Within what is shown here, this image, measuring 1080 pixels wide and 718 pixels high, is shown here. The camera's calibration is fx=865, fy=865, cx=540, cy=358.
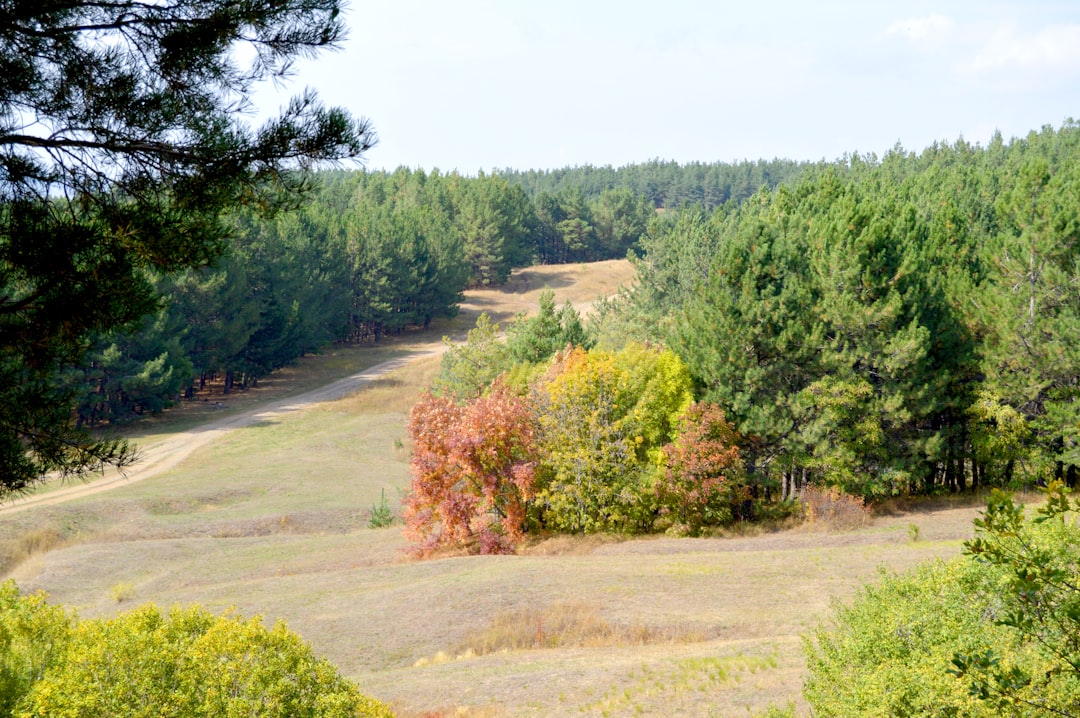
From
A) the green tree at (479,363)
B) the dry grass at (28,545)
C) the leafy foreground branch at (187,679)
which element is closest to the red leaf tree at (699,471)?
the green tree at (479,363)

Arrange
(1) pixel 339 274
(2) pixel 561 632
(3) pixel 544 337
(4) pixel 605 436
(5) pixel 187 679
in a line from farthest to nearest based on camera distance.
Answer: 1. (1) pixel 339 274
2. (3) pixel 544 337
3. (4) pixel 605 436
4. (2) pixel 561 632
5. (5) pixel 187 679

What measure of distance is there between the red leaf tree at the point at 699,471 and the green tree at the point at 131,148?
82.4 feet

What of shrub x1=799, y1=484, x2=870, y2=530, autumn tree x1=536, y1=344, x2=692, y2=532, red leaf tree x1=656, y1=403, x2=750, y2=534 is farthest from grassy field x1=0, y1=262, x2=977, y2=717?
red leaf tree x1=656, y1=403, x2=750, y2=534

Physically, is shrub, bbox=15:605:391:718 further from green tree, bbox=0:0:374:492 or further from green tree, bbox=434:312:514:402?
green tree, bbox=434:312:514:402

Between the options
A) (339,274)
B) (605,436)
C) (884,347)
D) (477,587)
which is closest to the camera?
(477,587)

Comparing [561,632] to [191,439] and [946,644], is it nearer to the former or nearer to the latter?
[946,644]

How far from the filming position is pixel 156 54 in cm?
930

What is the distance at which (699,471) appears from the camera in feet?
106

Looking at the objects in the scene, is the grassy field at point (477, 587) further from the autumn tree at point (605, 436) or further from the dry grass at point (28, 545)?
the autumn tree at point (605, 436)

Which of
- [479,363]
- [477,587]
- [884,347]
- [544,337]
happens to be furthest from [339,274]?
[477,587]

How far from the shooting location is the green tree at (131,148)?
9.11 m

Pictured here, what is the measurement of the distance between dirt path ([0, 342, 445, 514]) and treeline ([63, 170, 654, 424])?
4036 mm

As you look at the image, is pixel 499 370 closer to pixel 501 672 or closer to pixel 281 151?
pixel 501 672

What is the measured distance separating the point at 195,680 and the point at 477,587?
15.1m
